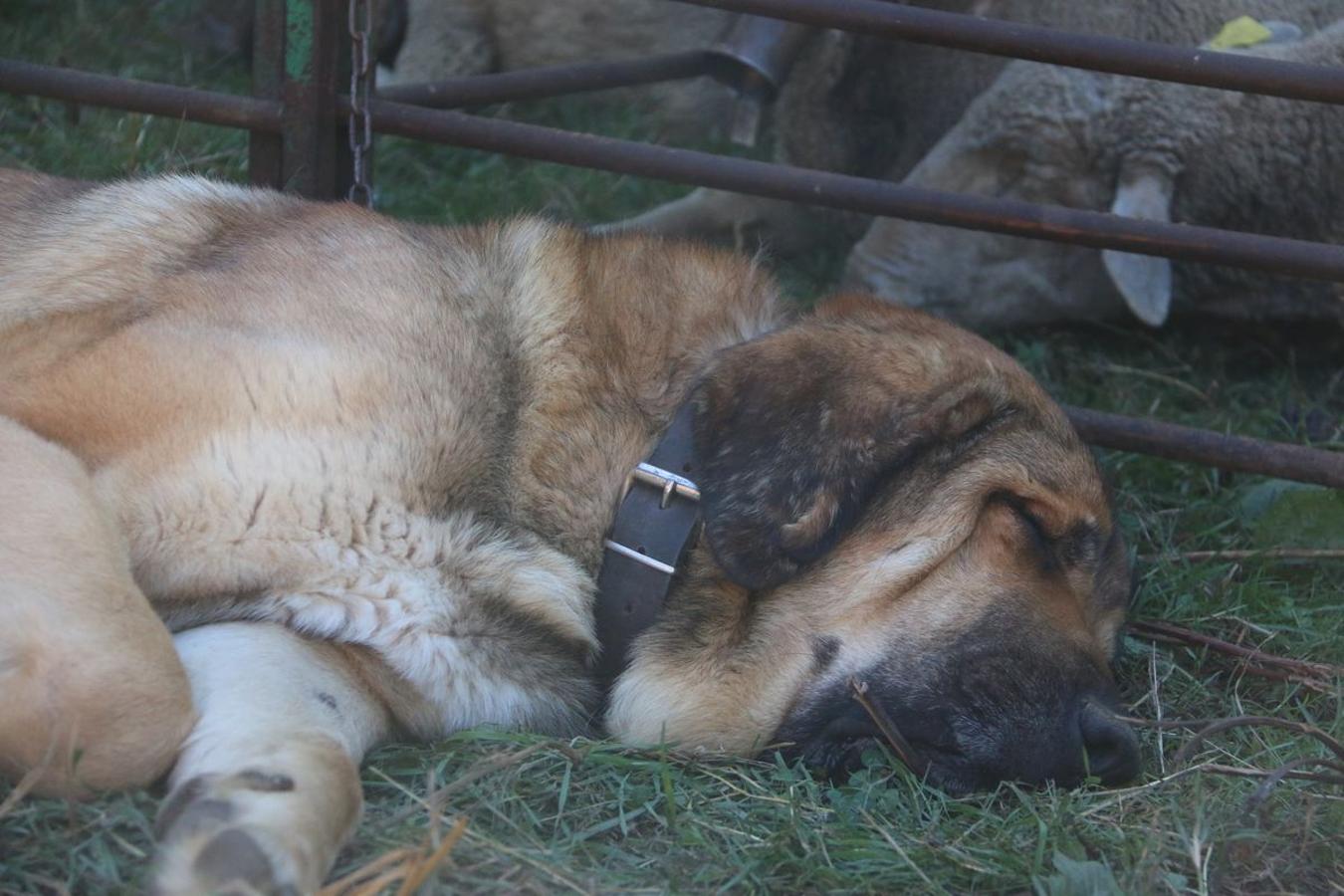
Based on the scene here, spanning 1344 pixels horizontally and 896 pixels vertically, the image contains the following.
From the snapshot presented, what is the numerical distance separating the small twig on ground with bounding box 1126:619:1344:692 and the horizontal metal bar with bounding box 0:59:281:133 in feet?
8.89

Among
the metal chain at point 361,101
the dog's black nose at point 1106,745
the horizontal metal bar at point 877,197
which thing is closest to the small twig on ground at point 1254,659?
the dog's black nose at point 1106,745

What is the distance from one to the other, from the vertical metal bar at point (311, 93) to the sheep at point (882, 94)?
5.73 feet

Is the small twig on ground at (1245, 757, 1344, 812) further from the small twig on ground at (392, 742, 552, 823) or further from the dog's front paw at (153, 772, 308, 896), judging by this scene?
the dog's front paw at (153, 772, 308, 896)

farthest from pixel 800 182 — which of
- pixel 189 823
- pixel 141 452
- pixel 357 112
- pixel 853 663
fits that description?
pixel 189 823

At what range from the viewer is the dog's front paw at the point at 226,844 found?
6.62 ft

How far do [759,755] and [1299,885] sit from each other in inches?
38.9

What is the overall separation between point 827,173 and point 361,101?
133cm

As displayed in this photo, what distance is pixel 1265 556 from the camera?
3.91m

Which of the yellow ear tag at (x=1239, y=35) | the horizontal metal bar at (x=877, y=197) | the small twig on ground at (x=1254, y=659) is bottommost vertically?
the small twig on ground at (x=1254, y=659)

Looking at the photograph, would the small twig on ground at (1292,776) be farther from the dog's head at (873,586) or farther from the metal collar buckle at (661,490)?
the metal collar buckle at (661,490)

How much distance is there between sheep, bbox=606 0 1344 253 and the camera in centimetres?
552

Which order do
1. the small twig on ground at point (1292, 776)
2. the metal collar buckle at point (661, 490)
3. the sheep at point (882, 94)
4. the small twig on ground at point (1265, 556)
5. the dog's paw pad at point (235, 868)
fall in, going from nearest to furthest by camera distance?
1. the dog's paw pad at point (235, 868)
2. the small twig on ground at point (1292, 776)
3. the metal collar buckle at point (661, 490)
4. the small twig on ground at point (1265, 556)
5. the sheep at point (882, 94)

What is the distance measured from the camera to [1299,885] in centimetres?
250

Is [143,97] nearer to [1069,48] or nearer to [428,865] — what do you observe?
[1069,48]
